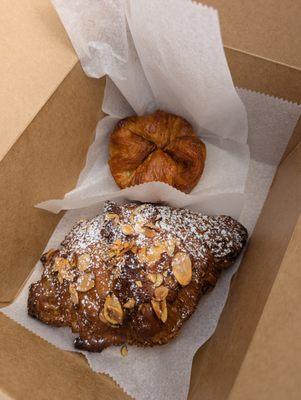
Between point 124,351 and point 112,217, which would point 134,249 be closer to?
point 112,217

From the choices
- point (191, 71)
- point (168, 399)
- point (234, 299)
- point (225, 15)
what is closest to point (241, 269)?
point (234, 299)

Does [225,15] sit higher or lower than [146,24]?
higher

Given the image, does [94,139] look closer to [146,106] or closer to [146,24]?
[146,106]

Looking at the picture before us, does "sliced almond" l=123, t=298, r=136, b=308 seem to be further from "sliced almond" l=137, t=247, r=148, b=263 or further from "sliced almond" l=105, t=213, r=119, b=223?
"sliced almond" l=105, t=213, r=119, b=223

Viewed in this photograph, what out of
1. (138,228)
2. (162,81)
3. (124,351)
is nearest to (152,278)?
(138,228)

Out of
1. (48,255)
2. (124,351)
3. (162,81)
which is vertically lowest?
(124,351)

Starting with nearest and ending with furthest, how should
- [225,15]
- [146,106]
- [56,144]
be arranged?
[225,15], [56,144], [146,106]

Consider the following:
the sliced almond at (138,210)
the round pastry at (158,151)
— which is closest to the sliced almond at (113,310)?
the sliced almond at (138,210)
